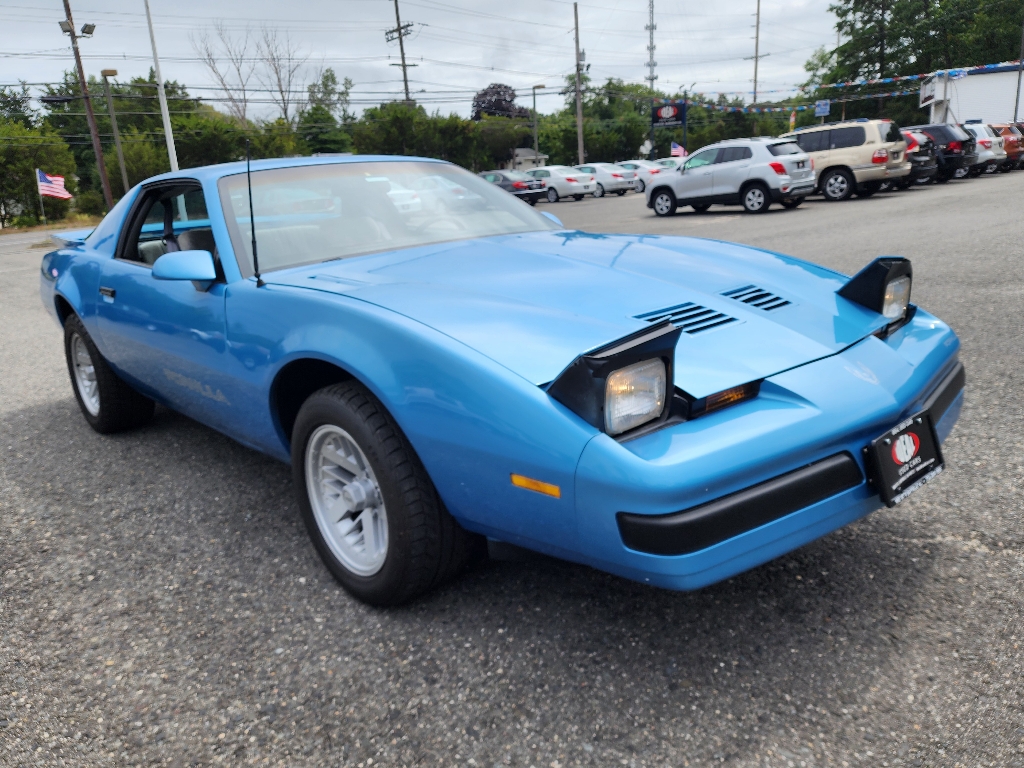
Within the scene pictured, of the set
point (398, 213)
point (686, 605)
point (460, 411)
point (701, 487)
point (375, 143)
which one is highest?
point (375, 143)

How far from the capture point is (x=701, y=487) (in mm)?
1732

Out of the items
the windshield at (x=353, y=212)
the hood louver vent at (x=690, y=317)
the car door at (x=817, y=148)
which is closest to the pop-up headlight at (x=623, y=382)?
the hood louver vent at (x=690, y=317)

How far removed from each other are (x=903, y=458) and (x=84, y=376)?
401cm

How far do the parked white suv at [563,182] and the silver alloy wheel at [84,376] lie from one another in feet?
86.4

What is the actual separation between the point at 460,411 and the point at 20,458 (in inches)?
122

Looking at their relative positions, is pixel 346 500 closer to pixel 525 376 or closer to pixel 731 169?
pixel 525 376

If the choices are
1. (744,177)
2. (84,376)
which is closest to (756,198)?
(744,177)

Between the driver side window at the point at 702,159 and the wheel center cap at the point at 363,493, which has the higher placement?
the driver side window at the point at 702,159

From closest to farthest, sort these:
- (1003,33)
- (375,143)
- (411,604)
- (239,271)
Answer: (411,604) < (239,271) < (375,143) < (1003,33)

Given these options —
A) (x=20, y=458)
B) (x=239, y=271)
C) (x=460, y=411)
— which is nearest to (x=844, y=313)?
(x=460, y=411)

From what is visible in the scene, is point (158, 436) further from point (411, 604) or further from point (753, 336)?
point (753, 336)

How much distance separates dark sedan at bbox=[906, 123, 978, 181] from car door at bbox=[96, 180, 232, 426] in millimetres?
21023

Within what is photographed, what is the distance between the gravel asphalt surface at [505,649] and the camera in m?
1.79

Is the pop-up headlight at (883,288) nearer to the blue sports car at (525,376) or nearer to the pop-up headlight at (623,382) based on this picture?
the blue sports car at (525,376)
